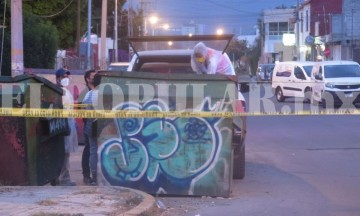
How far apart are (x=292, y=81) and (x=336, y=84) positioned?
16.5 feet

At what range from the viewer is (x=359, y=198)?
31.3ft

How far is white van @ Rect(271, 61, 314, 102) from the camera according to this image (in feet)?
101

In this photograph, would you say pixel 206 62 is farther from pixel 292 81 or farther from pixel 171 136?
pixel 292 81

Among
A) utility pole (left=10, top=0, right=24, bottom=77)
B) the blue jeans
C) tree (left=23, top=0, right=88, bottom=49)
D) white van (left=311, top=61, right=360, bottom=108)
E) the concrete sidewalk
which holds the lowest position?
the concrete sidewalk

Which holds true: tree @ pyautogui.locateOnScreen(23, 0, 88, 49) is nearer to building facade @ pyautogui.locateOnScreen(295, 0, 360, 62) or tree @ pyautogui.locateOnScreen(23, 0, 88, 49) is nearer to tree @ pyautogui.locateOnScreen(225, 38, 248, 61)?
tree @ pyautogui.locateOnScreen(225, 38, 248, 61)

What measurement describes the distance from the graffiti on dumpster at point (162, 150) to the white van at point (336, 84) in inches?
724

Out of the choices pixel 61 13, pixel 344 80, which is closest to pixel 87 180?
pixel 344 80

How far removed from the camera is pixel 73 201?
8.34 metres

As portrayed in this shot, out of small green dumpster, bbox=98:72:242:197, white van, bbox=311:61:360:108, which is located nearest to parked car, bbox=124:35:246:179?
small green dumpster, bbox=98:72:242:197

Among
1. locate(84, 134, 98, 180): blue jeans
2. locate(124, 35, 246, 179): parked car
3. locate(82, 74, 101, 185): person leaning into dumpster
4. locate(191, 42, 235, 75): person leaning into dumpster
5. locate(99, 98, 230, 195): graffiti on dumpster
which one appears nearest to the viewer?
locate(99, 98, 230, 195): graffiti on dumpster

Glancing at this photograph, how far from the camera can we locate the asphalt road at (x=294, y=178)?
884 centimetres

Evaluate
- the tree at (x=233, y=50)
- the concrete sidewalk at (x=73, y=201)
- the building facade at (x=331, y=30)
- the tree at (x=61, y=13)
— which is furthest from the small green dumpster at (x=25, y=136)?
the building facade at (x=331, y=30)

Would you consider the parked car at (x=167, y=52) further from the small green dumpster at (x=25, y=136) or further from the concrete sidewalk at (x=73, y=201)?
the concrete sidewalk at (x=73, y=201)

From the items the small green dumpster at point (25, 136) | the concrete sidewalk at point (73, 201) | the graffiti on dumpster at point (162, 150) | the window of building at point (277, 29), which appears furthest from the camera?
the window of building at point (277, 29)
